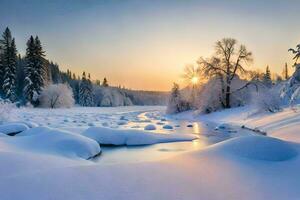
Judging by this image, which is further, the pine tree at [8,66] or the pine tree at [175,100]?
the pine tree at [175,100]

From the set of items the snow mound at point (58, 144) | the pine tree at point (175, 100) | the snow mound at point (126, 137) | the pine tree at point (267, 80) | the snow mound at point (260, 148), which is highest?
the pine tree at point (267, 80)

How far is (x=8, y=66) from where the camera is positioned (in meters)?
46.6

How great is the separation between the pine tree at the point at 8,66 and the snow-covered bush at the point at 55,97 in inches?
176

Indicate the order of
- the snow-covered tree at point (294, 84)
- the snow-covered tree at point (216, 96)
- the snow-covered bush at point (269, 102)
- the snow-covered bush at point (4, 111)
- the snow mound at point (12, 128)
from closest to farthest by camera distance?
1. the snow-covered tree at point (294, 84)
2. the snow mound at point (12, 128)
3. the snow-covered bush at point (4, 111)
4. the snow-covered bush at point (269, 102)
5. the snow-covered tree at point (216, 96)

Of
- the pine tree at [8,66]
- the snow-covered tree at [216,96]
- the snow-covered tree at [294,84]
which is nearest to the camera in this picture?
the snow-covered tree at [294,84]

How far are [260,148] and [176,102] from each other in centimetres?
4000

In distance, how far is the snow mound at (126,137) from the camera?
17.7 m

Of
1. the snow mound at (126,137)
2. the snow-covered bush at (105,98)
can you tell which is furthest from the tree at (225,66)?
the snow-covered bush at (105,98)

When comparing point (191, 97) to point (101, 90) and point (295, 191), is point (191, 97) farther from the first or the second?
point (101, 90)

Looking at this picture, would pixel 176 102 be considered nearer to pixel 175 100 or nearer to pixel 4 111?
pixel 175 100

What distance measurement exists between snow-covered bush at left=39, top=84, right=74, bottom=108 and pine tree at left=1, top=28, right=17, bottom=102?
14.6ft

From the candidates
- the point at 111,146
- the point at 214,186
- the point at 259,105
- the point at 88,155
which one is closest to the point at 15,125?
the point at 111,146

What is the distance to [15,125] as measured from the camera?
67.9 feet

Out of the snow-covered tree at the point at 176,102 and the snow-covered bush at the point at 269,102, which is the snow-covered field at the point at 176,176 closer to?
the snow-covered bush at the point at 269,102
